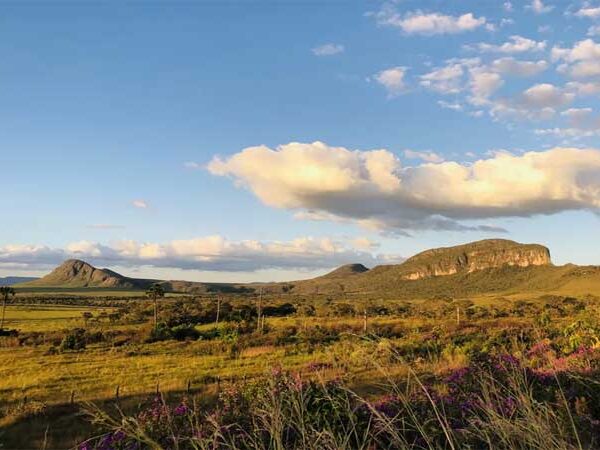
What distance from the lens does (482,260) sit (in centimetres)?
18650

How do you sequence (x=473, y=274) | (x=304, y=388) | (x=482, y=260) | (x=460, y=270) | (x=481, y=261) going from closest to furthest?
1. (x=304, y=388)
2. (x=473, y=274)
3. (x=481, y=261)
4. (x=482, y=260)
5. (x=460, y=270)

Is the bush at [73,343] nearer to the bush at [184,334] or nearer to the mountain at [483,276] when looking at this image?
the bush at [184,334]

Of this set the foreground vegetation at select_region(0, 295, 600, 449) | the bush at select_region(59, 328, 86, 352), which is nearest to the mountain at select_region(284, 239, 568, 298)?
the foreground vegetation at select_region(0, 295, 600, 449)

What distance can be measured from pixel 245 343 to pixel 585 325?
69.0 ft

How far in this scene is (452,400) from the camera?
27.2ft

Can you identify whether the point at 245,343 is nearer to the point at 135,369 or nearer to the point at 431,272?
the point at 135,369

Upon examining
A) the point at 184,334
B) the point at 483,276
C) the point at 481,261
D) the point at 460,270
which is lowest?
the point at 184,334

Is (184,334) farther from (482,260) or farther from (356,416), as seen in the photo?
(482,260)

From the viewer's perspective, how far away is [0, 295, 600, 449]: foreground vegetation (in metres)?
2.82

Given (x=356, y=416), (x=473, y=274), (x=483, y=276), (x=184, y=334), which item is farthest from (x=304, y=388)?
(x=473, y=274)

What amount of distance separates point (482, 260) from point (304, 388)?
628 feet

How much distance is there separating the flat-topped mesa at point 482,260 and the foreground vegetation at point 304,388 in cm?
14127

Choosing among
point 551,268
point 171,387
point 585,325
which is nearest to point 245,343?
point 171,387

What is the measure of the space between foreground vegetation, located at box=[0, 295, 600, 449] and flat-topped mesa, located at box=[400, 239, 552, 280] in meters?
141
